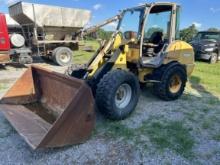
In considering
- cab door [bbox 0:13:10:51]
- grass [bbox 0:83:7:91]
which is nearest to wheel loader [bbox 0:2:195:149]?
grass [bbox 0:83:7:91]

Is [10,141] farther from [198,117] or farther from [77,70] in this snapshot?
[198,117]

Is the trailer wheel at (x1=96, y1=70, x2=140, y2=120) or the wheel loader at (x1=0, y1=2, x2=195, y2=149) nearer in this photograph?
the wheel loader at (x1=0, y1=2, x2=195, y2=149)

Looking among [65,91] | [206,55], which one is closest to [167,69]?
[65,91]

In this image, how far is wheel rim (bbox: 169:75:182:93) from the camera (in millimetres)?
5414

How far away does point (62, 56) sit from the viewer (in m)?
11.2

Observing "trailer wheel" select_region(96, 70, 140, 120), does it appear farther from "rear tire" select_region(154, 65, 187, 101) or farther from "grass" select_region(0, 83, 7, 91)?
"grass" select_region(0, 83, 7, 91)

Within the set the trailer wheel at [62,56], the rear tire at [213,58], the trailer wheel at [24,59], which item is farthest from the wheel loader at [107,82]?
the rear tire at [213,58]

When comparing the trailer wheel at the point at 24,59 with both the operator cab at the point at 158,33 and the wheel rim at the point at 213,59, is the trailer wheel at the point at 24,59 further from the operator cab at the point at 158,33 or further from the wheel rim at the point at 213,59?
the wheel rim at the point at 213,59

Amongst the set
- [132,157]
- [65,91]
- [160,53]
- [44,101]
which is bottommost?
[132,157]

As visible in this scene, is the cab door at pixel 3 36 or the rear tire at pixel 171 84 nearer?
the rear tire at pixel 171 84

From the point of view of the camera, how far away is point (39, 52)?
421 inches

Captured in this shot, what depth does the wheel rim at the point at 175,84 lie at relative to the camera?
5.41 meters

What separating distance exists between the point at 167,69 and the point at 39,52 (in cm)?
707

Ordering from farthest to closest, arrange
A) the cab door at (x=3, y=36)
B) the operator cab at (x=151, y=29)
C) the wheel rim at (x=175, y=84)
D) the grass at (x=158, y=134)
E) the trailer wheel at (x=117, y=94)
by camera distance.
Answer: the cab door at (x=3, y=36) < the wheel rim at (x=175, y=84) < the operator cab at (x=151, y=29) < the trailer wheel at (x=117, y=94) < the grass at (x=158, y=134)
